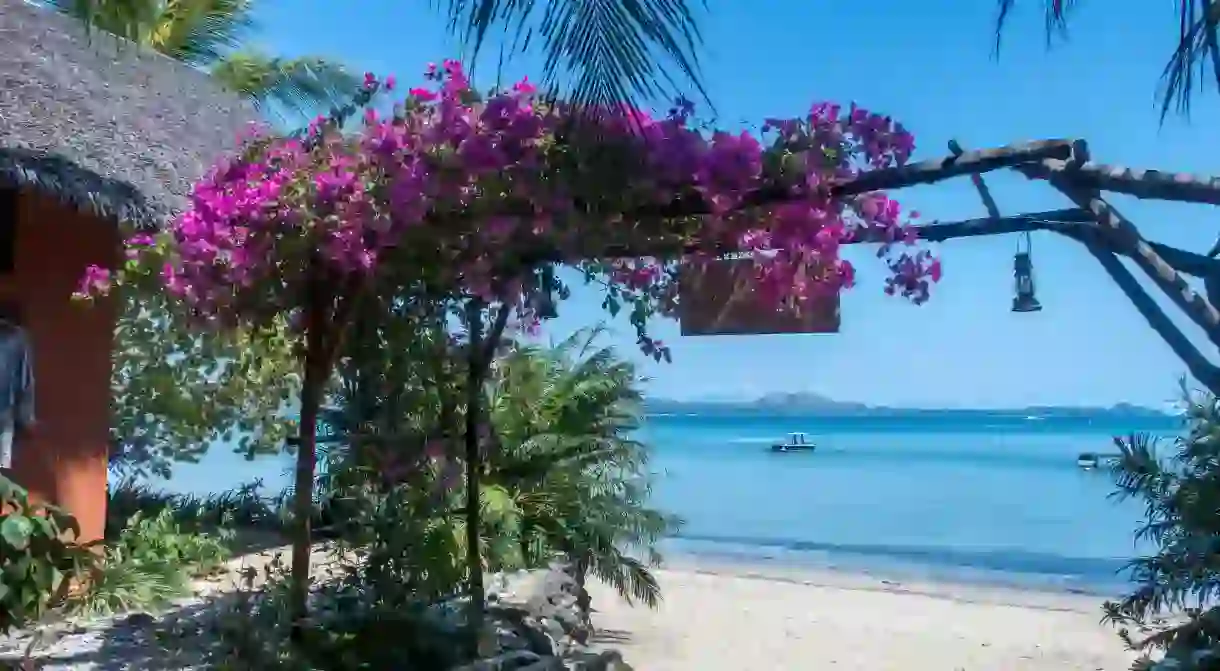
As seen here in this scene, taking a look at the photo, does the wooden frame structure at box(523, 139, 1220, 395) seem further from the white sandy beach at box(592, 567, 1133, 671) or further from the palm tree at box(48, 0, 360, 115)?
the palm tree at box(48, 0, 360, 115)

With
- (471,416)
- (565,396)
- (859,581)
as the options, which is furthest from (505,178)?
(859,581)

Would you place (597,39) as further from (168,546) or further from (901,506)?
(901,506)

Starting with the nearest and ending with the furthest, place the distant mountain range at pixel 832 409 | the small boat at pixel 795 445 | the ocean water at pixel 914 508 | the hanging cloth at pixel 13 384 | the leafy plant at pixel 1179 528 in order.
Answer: the leafy plant at pixel 1179 528, the hanging cloth at pixel 13 384, the ocean water at pixel 914 508, the small boat at pixel 795 445, the distant mountain range at pixel 832 409

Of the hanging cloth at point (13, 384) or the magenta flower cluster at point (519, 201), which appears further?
the hanging cloth at point (13, 384)

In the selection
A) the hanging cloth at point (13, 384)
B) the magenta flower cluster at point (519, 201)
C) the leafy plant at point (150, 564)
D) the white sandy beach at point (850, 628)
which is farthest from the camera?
the white sandy beach at point (850, 628)

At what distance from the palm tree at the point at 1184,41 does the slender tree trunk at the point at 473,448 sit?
7.92 feet

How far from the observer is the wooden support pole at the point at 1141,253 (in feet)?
10.0

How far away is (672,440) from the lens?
45.1 metres

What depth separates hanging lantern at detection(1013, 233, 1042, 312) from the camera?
3.90 m

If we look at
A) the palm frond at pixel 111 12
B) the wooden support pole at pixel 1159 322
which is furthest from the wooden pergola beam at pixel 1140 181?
the palm frond at pixel 111 12

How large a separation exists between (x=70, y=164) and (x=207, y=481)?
17.5ft

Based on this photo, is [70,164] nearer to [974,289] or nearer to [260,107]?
[974,289]

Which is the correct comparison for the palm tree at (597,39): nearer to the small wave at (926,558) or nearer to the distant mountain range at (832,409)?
the small wave at (926,558)

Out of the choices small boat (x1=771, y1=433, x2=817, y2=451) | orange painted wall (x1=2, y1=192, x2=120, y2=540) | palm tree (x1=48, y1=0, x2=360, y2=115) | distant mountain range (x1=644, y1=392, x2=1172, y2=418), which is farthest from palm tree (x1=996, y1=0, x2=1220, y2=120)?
distant mountain range (x1=644, y1=392, x2=1172, y2=418)
